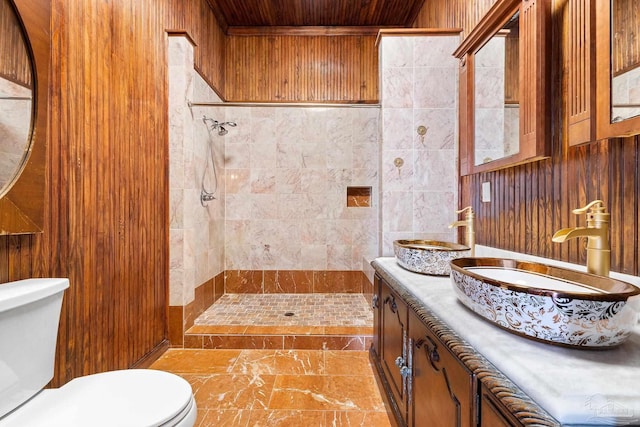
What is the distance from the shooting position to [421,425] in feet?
3.43

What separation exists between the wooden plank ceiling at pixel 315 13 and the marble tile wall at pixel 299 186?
89 cm

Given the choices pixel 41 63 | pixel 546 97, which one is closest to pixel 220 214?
pixel 41 63

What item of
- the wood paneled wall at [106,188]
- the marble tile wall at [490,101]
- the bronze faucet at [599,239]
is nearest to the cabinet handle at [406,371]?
the bronze faucet at [599,239]

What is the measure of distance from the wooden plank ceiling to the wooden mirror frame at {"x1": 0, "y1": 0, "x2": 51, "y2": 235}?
2.19 metres

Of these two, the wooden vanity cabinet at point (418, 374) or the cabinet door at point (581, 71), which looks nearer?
the wooden vanity cabinet at point (418, 374)

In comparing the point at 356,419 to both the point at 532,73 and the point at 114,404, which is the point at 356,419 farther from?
the point at 532,73

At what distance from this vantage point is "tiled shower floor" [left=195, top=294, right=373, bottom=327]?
8.50ft

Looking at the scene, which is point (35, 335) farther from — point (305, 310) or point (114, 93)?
point (305, 310)

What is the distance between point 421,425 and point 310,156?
279 cm

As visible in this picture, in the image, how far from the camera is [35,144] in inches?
45.8

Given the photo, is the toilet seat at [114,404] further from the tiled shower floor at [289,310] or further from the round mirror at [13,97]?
the tiled shower floor at [289,310]

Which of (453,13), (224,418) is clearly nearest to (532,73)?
(453,13)

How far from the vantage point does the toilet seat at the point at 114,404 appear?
898mm

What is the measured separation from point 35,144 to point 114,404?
0.96 m
